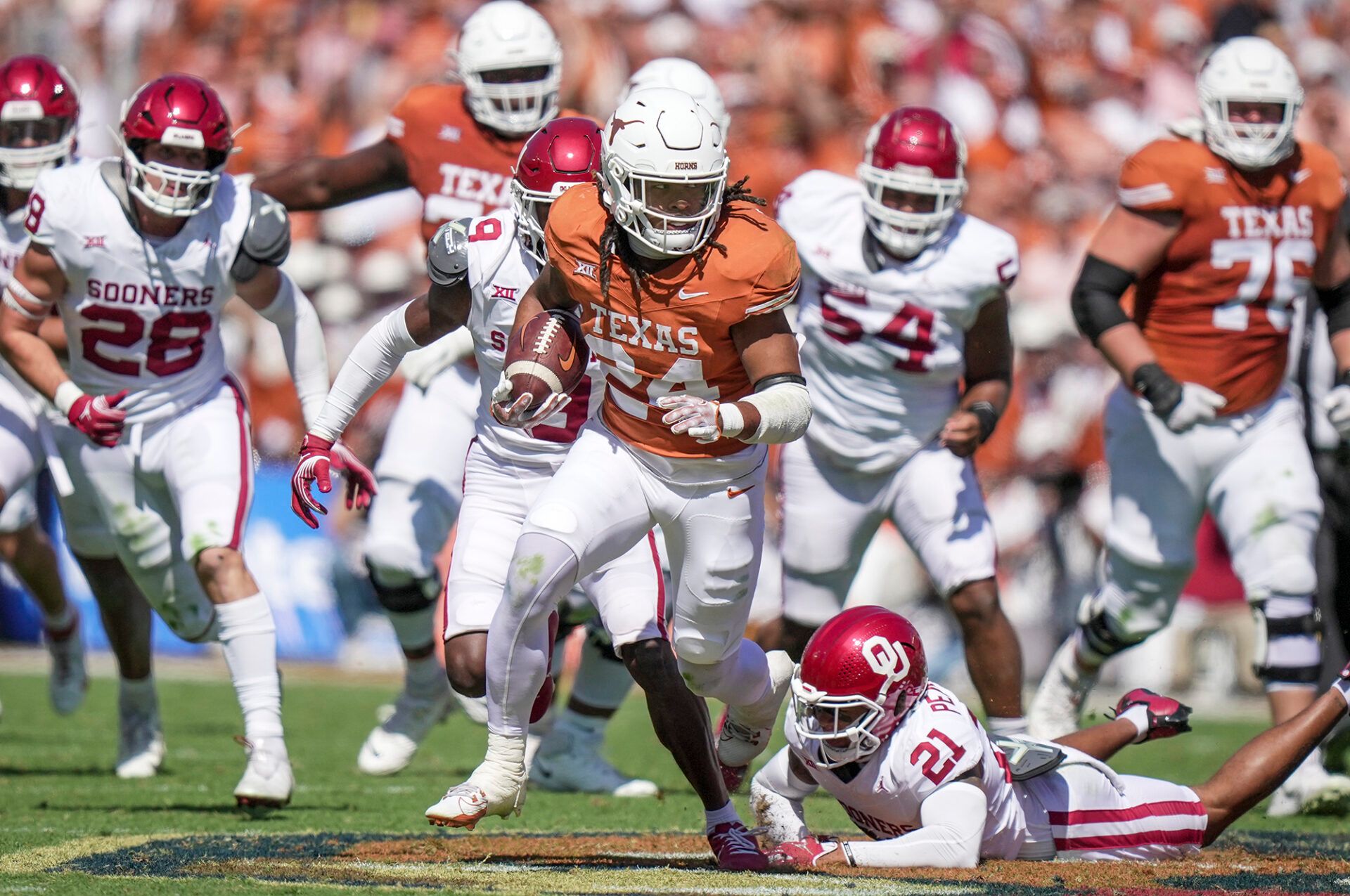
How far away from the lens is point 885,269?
6289 mm

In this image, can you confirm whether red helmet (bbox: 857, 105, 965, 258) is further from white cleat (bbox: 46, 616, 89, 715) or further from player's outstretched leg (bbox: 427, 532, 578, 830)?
white cleat (bbox: 46, 616, 89, 715)

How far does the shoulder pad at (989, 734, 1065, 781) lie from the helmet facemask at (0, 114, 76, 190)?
13.7 feet

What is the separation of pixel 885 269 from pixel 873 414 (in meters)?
0.50

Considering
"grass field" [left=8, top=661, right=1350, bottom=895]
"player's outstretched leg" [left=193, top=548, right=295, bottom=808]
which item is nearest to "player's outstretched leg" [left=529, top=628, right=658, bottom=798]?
"grass field" [left=8, top=661, right=1350, bottom=895]

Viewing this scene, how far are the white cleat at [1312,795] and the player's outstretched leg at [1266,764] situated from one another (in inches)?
57.0

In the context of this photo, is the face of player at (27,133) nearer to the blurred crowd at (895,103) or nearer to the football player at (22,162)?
the football player at (22,162)

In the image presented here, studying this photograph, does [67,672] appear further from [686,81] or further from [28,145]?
[686,81]

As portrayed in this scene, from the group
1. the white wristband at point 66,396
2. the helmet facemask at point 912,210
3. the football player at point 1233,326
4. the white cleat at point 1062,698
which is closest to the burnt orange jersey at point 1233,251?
the football player at point 1233,326

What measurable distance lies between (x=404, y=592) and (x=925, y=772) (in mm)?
2809

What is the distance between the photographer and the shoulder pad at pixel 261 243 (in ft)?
19.7

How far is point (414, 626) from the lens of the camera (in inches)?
267

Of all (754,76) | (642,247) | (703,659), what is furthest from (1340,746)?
(754,76)

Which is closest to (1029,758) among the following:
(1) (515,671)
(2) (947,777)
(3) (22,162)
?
(2) (947,777)

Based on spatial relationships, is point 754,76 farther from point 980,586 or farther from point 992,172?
point 980,586
